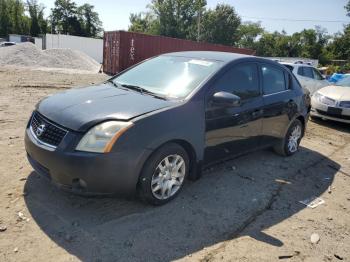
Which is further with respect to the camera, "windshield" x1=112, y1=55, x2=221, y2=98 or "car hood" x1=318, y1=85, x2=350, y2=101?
"car hood" x1=318, y1=85, x2=350, y2=101

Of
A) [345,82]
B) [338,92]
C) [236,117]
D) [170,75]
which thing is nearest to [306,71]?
[345,82]

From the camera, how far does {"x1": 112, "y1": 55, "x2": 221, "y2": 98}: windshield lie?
419 cm

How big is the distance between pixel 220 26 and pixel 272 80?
63.1 meters

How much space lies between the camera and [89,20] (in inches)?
2972

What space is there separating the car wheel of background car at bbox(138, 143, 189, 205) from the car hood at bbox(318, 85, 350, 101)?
6.90 metres

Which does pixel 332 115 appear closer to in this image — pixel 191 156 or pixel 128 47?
pixel 191 156

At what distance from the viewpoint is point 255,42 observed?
79.4 metres

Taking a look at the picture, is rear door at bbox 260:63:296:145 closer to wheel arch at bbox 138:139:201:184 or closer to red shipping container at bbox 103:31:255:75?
wheel arch at bbox 138:139:201:184

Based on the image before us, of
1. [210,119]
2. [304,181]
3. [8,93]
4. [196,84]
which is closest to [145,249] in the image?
[210,119]

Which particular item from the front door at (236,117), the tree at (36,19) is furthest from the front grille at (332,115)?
the tree at (36,19)

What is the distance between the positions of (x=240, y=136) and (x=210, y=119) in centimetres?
74

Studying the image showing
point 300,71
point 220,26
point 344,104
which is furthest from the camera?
point 220,26

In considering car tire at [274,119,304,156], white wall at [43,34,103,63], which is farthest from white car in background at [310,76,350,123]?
white wall at [43,34,103,63]

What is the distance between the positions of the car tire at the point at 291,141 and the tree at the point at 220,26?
2427 inches
